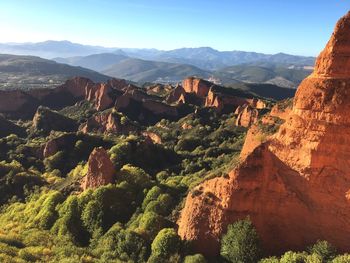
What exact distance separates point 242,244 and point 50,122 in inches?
3838

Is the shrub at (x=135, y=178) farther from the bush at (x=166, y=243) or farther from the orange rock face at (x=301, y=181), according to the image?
the orange rock face at (x=301, y=181)

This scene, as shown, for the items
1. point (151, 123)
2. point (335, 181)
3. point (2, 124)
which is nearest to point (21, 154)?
point (2, 124)

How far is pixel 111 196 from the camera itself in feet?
171

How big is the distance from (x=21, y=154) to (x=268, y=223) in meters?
67.6

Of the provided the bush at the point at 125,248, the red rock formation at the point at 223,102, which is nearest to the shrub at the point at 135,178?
the bush at the point at 125,248

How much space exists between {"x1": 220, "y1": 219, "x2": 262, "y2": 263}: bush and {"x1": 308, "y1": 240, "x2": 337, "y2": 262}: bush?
4.89m

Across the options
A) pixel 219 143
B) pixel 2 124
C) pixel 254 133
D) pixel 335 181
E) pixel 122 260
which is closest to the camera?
pixel 335 181

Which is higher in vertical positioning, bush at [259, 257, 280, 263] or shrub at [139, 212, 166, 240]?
bush at [259, 257, 280, 263]

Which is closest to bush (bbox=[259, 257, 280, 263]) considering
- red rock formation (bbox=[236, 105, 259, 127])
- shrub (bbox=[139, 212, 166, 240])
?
shrub (bbox=[139, 212, 166, 240])

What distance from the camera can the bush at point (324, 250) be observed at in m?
34.3

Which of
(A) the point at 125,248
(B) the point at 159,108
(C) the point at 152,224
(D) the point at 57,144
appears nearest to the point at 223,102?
(B) the point at 159,108

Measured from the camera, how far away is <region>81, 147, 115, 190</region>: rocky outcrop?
185 feet

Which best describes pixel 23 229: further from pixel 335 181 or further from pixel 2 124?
pixel 2 124

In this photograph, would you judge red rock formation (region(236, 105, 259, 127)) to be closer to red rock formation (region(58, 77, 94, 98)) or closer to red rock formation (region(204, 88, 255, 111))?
red rock formation (region(204, 88, 255, 111))
